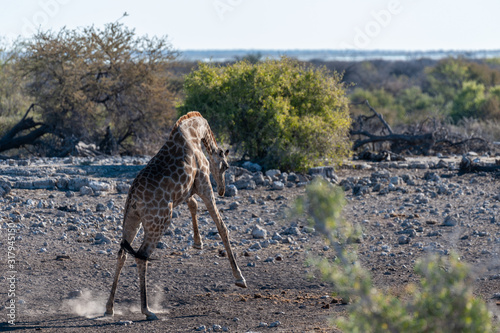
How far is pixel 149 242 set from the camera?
249 inches

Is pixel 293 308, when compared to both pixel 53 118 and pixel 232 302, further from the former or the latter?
pixel 53 118

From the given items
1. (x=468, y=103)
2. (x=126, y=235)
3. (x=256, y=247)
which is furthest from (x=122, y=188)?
(x=468, y=103)

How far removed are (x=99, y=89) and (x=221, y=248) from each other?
13110 millimetres

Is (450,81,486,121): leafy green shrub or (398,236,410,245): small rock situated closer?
(398,236,410,245): small rock

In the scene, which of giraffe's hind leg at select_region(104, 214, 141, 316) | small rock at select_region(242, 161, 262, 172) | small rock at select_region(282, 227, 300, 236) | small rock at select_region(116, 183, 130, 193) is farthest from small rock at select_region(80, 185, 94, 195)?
giraffe's hind leg at select_region(104, 214, 141, 316)

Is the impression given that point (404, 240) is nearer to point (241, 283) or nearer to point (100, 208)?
point (241, 283)

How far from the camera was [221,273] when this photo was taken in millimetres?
7770

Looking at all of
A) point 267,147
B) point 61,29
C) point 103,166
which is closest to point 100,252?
point 103,166

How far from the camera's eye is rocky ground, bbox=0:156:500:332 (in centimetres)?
638

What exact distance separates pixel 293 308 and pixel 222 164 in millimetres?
2090

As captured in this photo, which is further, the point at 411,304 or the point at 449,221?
the point at 449,221

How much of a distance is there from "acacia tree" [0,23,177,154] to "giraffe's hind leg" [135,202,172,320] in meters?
13.8

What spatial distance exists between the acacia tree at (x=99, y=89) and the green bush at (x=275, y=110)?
16.1 ft

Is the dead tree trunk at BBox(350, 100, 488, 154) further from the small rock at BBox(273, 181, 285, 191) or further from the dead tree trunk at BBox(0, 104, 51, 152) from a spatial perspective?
the dead tree trunk at BBox(0, 104, 51, 152)
